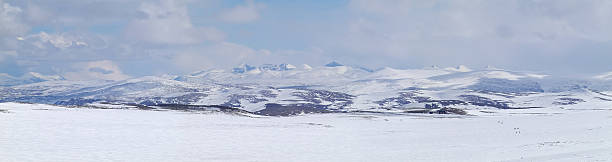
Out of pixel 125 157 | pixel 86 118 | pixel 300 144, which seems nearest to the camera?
pixel 125 157

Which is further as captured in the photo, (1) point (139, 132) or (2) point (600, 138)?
(1) point (139, 132)

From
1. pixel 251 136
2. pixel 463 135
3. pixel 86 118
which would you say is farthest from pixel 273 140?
pixel 86 118

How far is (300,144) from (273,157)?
6.53 meters

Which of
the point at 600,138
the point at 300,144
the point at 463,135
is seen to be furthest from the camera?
the point at 463,135

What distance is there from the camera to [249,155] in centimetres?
3195

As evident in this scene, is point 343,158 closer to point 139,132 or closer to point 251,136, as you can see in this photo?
point 251,136

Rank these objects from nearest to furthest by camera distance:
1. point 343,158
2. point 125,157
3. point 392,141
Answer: point 125,157, point 343,158, point 392,141

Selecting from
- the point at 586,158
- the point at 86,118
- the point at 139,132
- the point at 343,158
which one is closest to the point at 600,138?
the point at 586,158

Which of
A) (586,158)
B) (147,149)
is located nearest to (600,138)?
(586,158)

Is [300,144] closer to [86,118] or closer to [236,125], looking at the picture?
[236,125]

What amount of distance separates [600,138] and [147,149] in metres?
27.2

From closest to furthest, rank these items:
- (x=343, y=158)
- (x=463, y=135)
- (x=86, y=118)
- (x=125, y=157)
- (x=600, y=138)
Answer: (x=125, y=157), (x=343, y=158), (x=600, y=138), (x=463, y=135), (x=86, y=118)

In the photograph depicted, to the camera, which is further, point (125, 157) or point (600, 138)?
point (600, 138)

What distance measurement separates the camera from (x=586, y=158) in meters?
25.3
